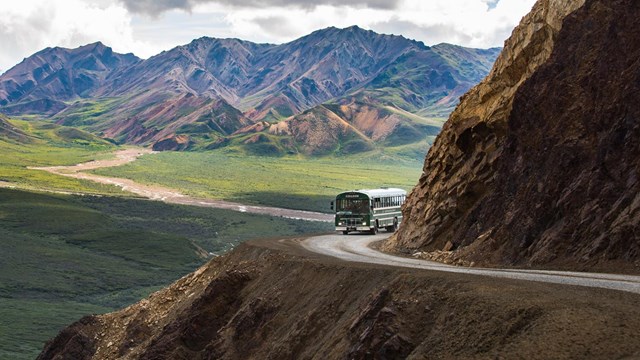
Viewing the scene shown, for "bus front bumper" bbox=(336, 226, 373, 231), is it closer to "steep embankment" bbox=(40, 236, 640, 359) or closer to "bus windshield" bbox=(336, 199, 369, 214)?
"bus windshield" bbox=(336, 199, 369, 214)

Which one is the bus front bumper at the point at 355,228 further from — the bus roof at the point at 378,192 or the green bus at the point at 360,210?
the bus roof at the point at 378,192

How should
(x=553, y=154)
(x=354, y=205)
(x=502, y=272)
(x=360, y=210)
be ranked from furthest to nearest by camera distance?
(x=360, y=210) < (x=354, y=205) < (x=553, y=154) < (x=502, y=272)

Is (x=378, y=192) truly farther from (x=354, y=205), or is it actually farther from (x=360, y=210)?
(x=354, y=205)

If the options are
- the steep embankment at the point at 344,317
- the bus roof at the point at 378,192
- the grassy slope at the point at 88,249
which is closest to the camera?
the steep embankment at the point at 344,317

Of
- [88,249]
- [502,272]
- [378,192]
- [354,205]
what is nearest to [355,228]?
[354,205]

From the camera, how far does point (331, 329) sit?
1203 inches

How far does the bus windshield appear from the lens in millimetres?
67688

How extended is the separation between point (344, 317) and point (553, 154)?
50.4ft

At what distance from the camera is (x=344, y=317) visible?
Result: 30.4 metres

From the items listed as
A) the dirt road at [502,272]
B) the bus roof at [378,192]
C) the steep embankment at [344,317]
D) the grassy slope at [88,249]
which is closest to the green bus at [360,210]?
the bus roof at [378,192]

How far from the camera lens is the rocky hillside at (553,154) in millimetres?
35375

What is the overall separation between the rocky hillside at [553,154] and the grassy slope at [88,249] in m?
39.2

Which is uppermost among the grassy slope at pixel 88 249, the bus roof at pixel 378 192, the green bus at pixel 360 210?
the bus roof at pixel 378 192

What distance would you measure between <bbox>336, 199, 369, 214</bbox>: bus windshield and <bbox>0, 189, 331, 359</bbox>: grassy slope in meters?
27.6
